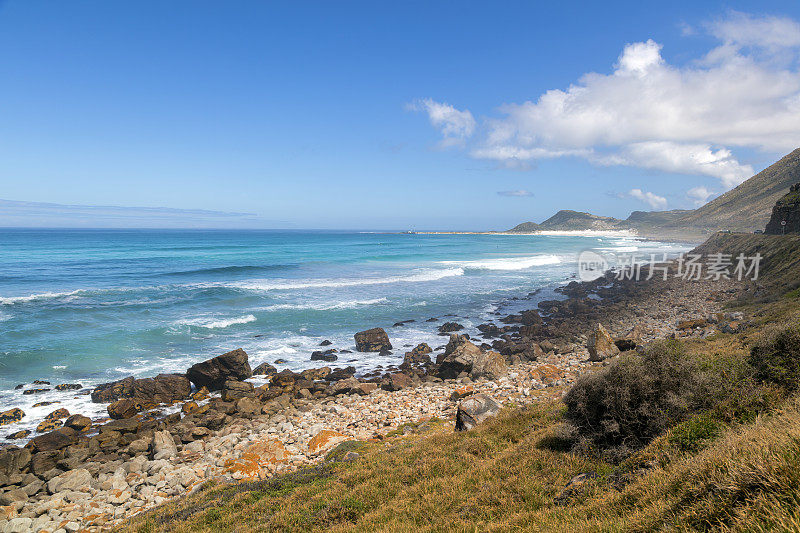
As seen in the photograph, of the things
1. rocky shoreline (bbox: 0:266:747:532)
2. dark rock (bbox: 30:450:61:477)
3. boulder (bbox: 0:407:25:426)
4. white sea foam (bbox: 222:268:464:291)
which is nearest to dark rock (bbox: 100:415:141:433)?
rocky shoreline (bbox: 0:266:747:532)

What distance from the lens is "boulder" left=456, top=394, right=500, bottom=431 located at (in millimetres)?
10266

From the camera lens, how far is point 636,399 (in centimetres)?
685

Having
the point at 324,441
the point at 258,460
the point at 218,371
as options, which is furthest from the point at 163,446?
the point at 218,371

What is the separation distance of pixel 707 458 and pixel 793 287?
25280 millimetres

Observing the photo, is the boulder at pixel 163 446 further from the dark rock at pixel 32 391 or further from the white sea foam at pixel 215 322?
the white sea foam at pixel 215 322

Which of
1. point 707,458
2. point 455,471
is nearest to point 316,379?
point 455,471

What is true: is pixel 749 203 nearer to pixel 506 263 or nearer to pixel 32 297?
pixel 506 263

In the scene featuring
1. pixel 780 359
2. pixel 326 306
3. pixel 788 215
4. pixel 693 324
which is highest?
pixel 788 215

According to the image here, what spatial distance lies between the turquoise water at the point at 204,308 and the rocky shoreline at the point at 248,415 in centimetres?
275

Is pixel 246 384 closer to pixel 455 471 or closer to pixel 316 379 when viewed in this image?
pixel 316 379

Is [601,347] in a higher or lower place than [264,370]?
higher

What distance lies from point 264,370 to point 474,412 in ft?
42.2

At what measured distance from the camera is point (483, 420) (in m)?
10.3

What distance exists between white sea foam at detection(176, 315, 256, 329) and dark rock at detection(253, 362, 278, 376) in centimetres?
865
